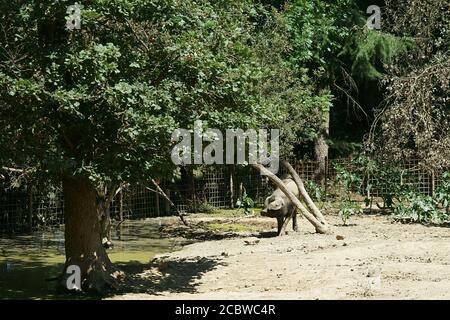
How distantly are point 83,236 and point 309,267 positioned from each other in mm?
3323

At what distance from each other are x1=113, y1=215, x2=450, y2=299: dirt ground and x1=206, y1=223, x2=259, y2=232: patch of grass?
142 cm

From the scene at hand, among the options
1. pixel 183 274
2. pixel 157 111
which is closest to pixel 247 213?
pixel 183 274

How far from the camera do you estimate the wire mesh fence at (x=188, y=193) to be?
18.2 metres

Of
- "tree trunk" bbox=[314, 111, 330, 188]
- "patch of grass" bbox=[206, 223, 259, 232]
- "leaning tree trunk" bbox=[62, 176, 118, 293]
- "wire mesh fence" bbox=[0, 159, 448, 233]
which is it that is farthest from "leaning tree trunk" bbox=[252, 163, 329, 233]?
Result: "tree trunk" bbox=[314, 111, 330, 188]

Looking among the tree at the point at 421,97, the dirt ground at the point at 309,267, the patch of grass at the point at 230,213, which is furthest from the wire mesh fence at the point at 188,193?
the dirt ground at the point at 309,267

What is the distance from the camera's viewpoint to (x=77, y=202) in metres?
10.4

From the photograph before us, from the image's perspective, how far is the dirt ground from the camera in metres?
9.51

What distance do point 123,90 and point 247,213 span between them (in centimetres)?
1151

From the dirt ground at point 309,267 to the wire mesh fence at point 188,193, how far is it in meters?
2.87

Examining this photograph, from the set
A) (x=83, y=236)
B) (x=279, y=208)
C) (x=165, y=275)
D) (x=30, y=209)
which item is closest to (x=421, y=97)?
(x=279, y=208)

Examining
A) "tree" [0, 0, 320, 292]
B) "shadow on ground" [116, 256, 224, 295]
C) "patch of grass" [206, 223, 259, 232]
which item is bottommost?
"shadow on ground" [116, 256, 224, 295]

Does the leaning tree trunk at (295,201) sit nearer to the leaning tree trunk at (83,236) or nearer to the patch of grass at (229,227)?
the patch of grass at (229,227)

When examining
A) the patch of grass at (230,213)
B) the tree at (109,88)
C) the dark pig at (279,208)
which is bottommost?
the patch of grass at (230,213)

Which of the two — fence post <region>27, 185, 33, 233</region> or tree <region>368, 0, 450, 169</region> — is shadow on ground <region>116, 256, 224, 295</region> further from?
tree <region>368, 0, 450, 169</region>
